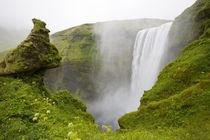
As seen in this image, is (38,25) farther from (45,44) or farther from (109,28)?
(109,28)

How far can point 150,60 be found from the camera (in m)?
34.1

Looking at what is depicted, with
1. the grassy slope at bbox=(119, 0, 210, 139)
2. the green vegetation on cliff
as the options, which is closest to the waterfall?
the grassy slope at bbox=(119, 0, 210, 139)

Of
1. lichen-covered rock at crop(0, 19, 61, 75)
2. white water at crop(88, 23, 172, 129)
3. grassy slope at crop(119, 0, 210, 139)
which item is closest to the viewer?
grassy slope at crop(119, 0, 210, 139)

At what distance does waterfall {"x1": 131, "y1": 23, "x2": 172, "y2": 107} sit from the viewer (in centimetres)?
3060

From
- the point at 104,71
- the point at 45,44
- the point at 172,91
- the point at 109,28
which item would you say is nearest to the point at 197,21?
the point at 172,91

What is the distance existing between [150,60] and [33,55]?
31.7 metres

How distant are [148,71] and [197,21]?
16893 millimetres

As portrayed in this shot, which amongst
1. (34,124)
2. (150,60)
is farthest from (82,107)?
(150,60)

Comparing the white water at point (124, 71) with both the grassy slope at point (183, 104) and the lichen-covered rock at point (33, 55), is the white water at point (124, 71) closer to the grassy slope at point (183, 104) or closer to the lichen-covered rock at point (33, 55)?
the grassy slope at point (183, 104)

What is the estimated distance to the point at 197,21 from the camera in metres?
21.8

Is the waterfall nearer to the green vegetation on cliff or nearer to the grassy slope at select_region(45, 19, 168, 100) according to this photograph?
the grassy slope at select_region(45, 19, 168, 100)

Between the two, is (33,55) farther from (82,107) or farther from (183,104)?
(183,104)

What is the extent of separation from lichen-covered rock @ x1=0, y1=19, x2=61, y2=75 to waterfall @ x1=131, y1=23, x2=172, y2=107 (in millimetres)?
27047

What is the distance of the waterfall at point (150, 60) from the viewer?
3060 centimetres
